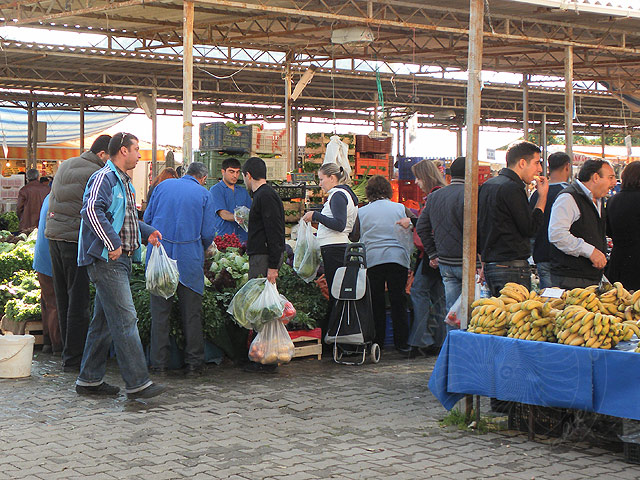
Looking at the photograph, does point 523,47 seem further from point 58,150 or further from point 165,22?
point 58,150

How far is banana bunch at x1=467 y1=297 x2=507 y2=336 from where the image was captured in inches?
203

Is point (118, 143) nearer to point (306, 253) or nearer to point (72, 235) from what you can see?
point (72, 235)

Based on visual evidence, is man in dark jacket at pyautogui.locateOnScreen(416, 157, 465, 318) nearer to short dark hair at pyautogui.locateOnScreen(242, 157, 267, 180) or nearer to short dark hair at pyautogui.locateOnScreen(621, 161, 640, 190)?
short dark hair at pyautogui.locateOnScreen(621, 161, 640, 190)

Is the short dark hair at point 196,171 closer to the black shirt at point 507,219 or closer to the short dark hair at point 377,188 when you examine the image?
the short dark hair at point 377,188

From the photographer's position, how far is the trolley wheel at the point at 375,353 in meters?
7.71

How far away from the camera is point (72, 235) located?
6.88m

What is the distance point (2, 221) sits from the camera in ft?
55.0

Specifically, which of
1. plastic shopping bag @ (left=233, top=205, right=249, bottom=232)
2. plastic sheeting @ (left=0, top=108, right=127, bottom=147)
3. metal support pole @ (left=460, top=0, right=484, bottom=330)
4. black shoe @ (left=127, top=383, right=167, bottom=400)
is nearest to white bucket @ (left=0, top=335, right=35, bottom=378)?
black shoe @ (left=127, top=383, right=167, bottom=400)

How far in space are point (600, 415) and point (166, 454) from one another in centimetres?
252

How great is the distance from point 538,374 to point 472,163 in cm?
146

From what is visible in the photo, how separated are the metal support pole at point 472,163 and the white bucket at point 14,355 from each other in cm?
364

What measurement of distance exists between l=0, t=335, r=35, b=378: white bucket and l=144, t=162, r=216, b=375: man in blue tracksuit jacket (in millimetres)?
1031

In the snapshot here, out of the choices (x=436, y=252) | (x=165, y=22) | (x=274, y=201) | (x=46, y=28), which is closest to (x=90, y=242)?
(x=274, y=201)

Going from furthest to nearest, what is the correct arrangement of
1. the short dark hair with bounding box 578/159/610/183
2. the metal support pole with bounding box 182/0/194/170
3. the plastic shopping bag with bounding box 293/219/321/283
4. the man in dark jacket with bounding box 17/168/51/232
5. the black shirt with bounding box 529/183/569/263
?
the man in dark jacket with bounding box 17/168/51/232 → the metal support pole with bounding box 182/0/194/170 → the plastic shopping bag with bounding box 293/219/321/283 → the black shirt with bounding box 529/183/569/263 → the short dark hair with bounding box 578/159/610/183
